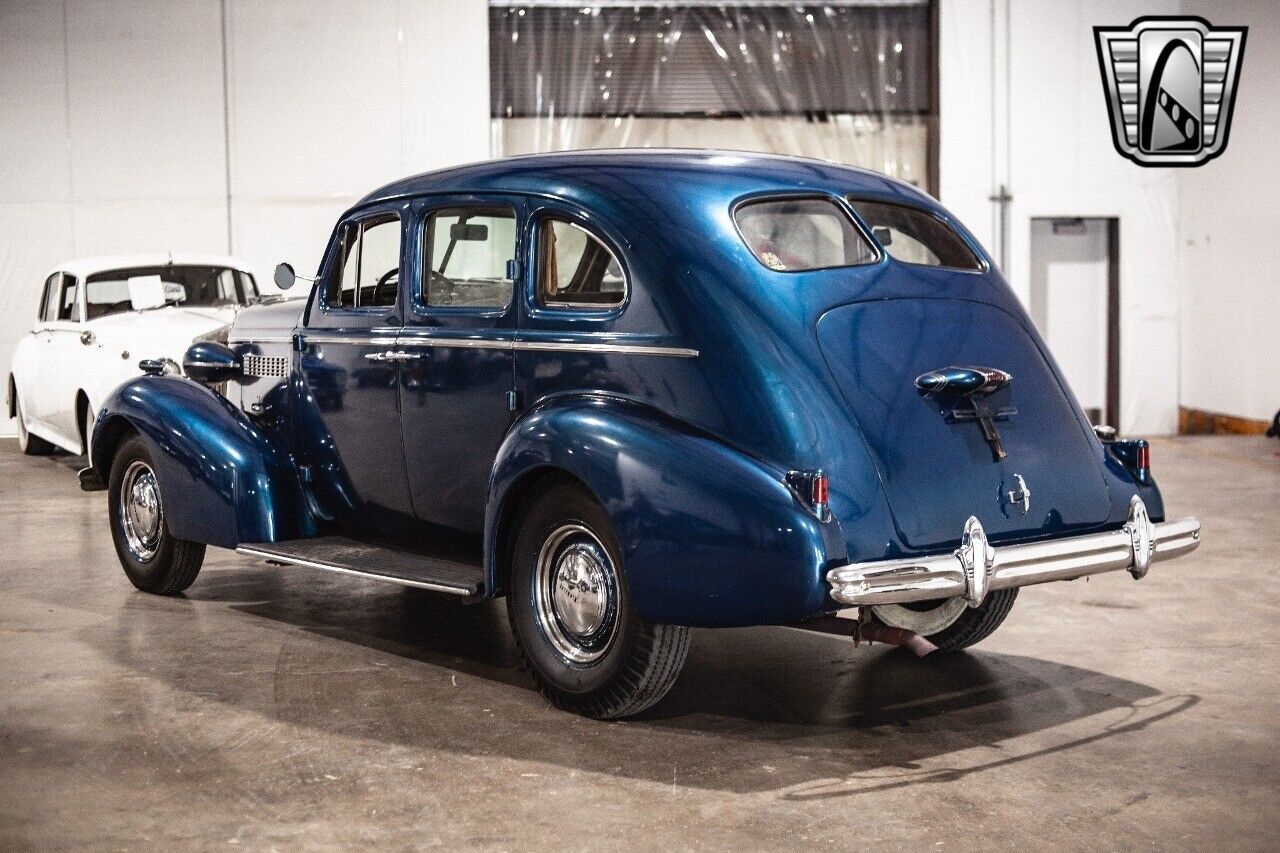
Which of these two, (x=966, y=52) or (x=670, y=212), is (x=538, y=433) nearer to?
(x=670, y=212)

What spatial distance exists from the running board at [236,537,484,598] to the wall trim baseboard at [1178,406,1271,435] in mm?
11813

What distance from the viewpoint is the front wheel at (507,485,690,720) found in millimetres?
4785

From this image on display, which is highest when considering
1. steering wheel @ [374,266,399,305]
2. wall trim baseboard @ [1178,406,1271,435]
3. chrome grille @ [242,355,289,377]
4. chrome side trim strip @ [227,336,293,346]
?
steering wheel @ [374,266,399,305]

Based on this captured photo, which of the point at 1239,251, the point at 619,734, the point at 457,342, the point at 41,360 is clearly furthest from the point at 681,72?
the point at 619,734

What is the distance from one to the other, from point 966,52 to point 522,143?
16.0 feet

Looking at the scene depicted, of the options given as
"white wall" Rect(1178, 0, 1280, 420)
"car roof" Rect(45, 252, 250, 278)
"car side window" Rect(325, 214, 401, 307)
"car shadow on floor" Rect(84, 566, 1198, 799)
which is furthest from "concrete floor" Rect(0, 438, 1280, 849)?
"white wall" Rect(1178, 0, 1280, 420)

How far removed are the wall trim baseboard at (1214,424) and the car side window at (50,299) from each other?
11.2m

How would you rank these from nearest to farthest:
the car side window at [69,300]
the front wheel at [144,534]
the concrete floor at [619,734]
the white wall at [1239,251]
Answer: the concrete floor at [619,734] < the front wheel at [144,534] < the car side window at [69,300] < the white wall at [1239,251]

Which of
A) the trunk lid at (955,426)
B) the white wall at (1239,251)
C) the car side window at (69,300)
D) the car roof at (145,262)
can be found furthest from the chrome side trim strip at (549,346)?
the white wall at (1239,251)

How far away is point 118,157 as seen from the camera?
16641 mm

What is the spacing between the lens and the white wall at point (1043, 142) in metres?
16.7

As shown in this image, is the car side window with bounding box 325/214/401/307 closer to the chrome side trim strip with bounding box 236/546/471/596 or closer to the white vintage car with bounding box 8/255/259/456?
the chrome side trim strip with bounding box 236/546/471/596

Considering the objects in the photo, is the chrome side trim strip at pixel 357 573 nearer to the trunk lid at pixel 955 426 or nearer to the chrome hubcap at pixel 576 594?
the chrome hubcap at pixel 576 594

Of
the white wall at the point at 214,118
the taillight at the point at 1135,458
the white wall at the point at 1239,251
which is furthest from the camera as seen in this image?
the white wall at the point at 214,118
